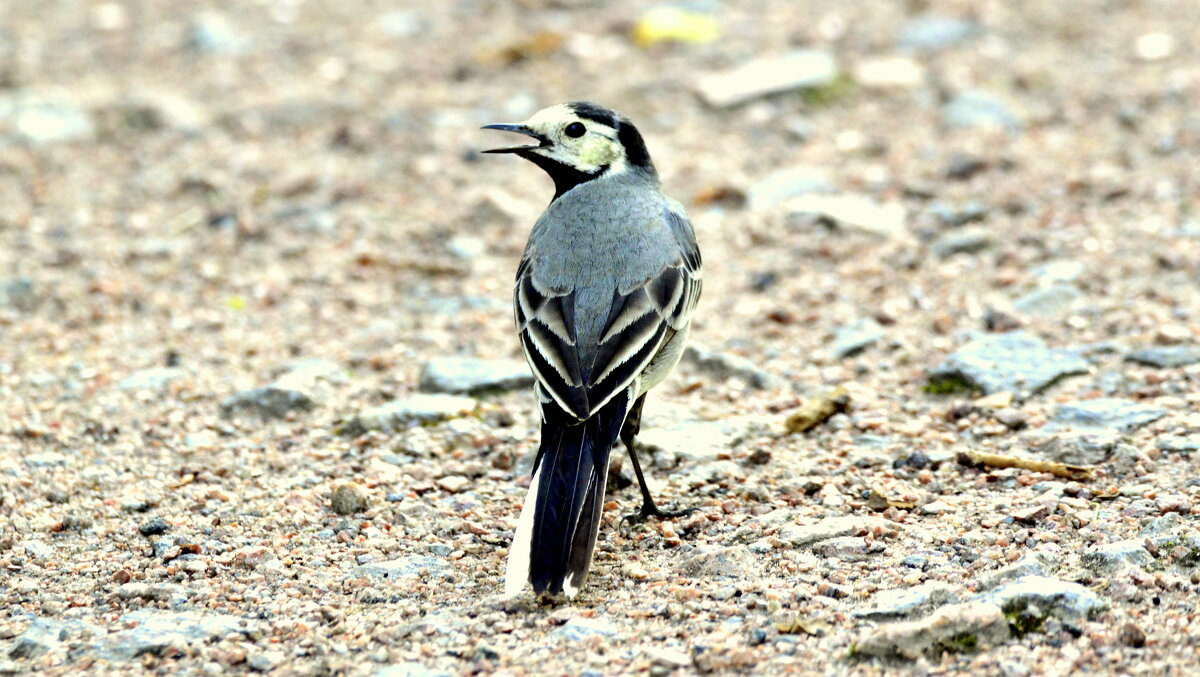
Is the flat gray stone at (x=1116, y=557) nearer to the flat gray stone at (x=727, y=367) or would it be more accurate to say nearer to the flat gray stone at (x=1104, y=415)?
the flat gray stone at (x=1104, y=415)

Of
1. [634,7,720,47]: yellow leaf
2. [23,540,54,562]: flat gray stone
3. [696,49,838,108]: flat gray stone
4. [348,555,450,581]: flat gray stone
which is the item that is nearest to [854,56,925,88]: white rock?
[696,49,838,108]: flat gray stone

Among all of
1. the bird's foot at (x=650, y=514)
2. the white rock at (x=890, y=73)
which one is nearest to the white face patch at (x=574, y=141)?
the bird's foot at (x=650, y=514)

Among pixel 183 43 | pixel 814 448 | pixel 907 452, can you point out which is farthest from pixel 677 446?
pixel 183 43

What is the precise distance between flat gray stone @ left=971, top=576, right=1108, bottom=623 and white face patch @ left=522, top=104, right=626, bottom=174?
2.92 meters

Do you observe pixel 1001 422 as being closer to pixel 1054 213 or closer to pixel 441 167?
pixel 1054 213

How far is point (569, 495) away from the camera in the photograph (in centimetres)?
482

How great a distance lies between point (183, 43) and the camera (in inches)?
468

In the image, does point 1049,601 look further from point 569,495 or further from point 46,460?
point 46,460

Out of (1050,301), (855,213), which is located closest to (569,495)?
(1050,301)

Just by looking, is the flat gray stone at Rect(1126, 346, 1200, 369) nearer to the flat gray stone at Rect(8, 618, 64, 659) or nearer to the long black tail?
the long black tail

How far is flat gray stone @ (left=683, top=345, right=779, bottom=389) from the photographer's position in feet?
22.7

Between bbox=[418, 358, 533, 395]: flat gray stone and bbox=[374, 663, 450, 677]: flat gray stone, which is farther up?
bbox=[374, 663, 450, 677]: flat gray stone

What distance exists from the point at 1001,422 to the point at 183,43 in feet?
27.1

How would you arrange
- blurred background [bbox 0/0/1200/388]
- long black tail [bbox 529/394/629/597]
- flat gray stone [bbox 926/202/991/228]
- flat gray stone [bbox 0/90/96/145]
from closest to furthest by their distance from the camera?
long black tail [bbox 529/394/629/597] → blurred background [bbox 0/0/1200/388] → flat gray stone [bbox 926/202/991/228] → flat gray stone [bbox 0/90/96/145]
